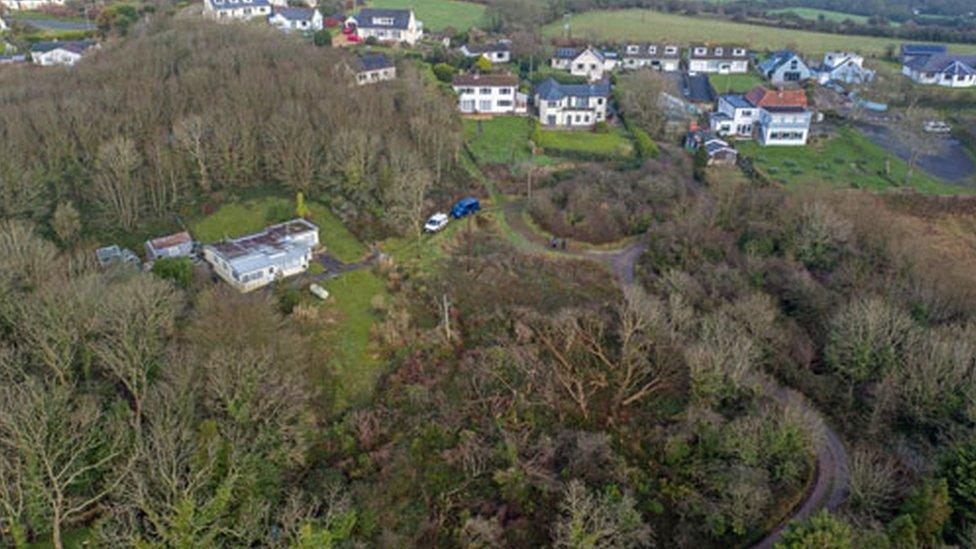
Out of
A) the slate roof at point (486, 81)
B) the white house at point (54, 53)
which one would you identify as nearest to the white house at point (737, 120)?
the slate roof at point (486, 81)

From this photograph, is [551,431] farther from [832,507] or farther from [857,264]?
[857,264]

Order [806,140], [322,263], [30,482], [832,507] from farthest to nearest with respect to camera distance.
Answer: [806,140]
[322,263]
[832,507]
[30,482]

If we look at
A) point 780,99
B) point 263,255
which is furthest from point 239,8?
point 780,99

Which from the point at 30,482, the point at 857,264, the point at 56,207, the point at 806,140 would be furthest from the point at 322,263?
the point at 806,140

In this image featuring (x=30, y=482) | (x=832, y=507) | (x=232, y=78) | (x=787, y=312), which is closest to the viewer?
(x=30, y=482)

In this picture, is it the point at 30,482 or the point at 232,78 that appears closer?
the point at 30,482

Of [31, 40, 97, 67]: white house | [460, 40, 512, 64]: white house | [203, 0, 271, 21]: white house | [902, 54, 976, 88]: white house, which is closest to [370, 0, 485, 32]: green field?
[460, 40, 512, 64]: white house

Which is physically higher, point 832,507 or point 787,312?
point 787,312
